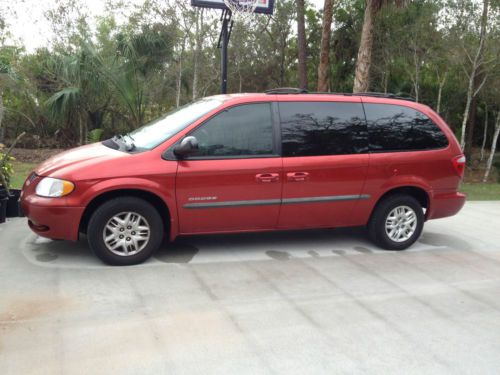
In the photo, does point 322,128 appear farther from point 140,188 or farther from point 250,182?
point 140,188

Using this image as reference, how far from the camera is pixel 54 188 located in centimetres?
486

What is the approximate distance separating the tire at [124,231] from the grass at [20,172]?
515 centimetres

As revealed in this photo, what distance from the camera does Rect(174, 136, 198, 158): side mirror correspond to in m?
4.98

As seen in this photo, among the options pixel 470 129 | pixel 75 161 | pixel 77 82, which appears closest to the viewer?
pixel 75 161

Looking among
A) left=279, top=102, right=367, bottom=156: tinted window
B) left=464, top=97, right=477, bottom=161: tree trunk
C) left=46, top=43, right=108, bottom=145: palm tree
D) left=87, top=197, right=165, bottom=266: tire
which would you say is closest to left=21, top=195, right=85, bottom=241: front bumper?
left=87, top=197, right=165, bottom=266: tire

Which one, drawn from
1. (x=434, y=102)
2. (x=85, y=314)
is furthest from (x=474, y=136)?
(x=85, y=314)

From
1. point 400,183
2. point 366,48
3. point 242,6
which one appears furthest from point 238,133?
point 366,48

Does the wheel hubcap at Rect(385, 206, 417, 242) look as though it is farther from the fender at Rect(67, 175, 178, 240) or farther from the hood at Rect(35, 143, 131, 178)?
the hood at Rect(35, 143, 131, 178)

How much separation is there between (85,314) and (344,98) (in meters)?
3.64

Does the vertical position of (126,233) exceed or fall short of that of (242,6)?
it falls short

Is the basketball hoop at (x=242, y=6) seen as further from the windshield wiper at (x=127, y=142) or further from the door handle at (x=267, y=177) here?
the door handle at (x=267, y=177)

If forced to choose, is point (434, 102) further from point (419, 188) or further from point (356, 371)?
point (356, 371)

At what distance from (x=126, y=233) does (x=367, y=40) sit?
9.86m

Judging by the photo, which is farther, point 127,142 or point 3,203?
point 3,203
